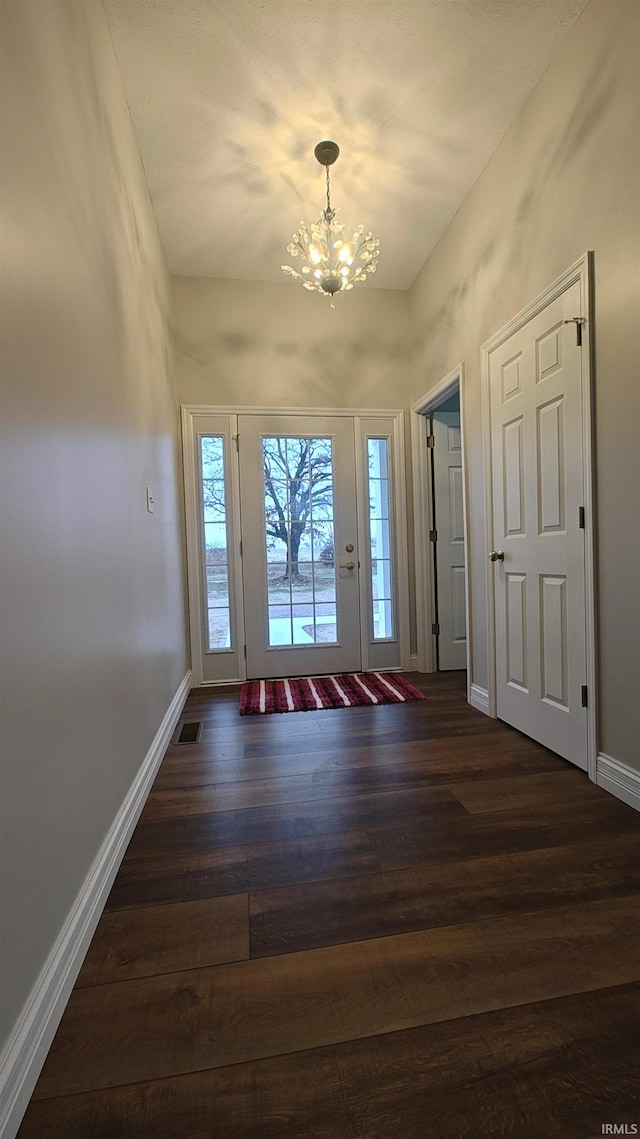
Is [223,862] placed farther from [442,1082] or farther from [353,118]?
[353,118]

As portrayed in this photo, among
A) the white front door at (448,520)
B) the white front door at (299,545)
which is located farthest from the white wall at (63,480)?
the white front door at (448,520)

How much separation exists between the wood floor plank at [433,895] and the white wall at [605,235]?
1.65ft

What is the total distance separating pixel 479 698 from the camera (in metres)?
2.65

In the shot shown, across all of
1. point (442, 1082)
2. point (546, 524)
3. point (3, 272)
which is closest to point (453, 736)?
point (546, 524)

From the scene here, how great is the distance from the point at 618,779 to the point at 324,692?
5.80 feet

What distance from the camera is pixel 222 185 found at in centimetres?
247

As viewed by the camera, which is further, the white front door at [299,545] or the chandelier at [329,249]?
the white front door at [299,545]

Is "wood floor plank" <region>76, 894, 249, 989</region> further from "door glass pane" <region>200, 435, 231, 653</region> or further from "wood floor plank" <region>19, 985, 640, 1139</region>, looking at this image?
"door glass pane" <region>200, 435, 231, 653</region>

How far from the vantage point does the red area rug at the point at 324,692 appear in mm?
2826

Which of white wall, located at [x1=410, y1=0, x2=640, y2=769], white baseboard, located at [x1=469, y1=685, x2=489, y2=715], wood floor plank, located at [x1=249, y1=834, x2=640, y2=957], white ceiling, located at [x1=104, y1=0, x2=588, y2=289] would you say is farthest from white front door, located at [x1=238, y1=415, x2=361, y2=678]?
wood floor plank, located at [x1=249, y1=834, x2=640, y2=957]

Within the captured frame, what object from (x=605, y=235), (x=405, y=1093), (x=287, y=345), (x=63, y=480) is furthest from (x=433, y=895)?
(x=287, y=345)

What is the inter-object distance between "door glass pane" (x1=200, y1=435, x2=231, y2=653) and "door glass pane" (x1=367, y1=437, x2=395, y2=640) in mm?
1146

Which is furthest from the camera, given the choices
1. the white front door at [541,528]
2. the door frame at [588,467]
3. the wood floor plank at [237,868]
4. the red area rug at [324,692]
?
the red area rug at [324,692]

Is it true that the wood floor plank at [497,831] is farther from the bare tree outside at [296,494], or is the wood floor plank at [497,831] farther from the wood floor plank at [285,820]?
the bare tree outside at [296,494]
